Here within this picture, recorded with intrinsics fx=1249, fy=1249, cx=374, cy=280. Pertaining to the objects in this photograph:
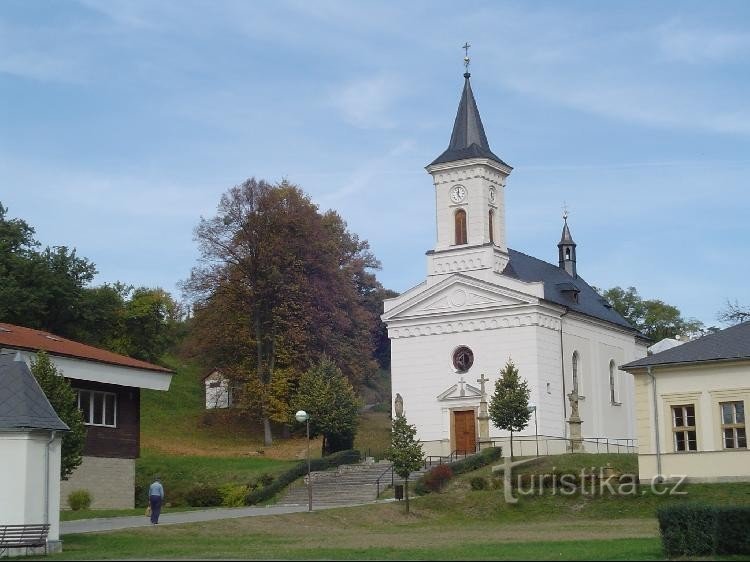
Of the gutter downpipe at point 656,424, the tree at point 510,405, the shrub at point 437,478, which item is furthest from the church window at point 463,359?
the gutter downpipe at point 656,424

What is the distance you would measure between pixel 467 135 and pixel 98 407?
24176 millimetres

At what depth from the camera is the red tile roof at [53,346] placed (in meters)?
44.6

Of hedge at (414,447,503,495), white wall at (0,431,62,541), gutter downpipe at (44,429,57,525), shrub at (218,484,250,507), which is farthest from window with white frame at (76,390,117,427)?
white wall at (0,431,62,541)

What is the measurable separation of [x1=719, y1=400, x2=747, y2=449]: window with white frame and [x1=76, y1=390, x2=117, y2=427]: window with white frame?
932 inches

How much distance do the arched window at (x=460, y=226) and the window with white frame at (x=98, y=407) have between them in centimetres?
1993

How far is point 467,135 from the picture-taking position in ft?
207

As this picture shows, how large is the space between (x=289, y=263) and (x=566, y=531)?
127ft

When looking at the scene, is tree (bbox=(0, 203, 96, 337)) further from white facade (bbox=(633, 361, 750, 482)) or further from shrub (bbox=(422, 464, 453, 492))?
white facade (bbox=(633, 361, 750, 482))

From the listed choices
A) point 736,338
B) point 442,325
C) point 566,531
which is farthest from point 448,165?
point 566,531

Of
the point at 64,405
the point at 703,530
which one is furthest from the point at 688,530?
the point at 64,405

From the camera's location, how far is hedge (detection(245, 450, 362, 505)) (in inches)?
1882

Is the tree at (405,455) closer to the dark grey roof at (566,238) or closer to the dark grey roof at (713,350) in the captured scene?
the dark grey roof at (713,350)

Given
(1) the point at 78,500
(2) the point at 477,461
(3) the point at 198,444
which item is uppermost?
(3) the point at 198,444

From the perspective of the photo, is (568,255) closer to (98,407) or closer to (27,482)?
(98,407)
